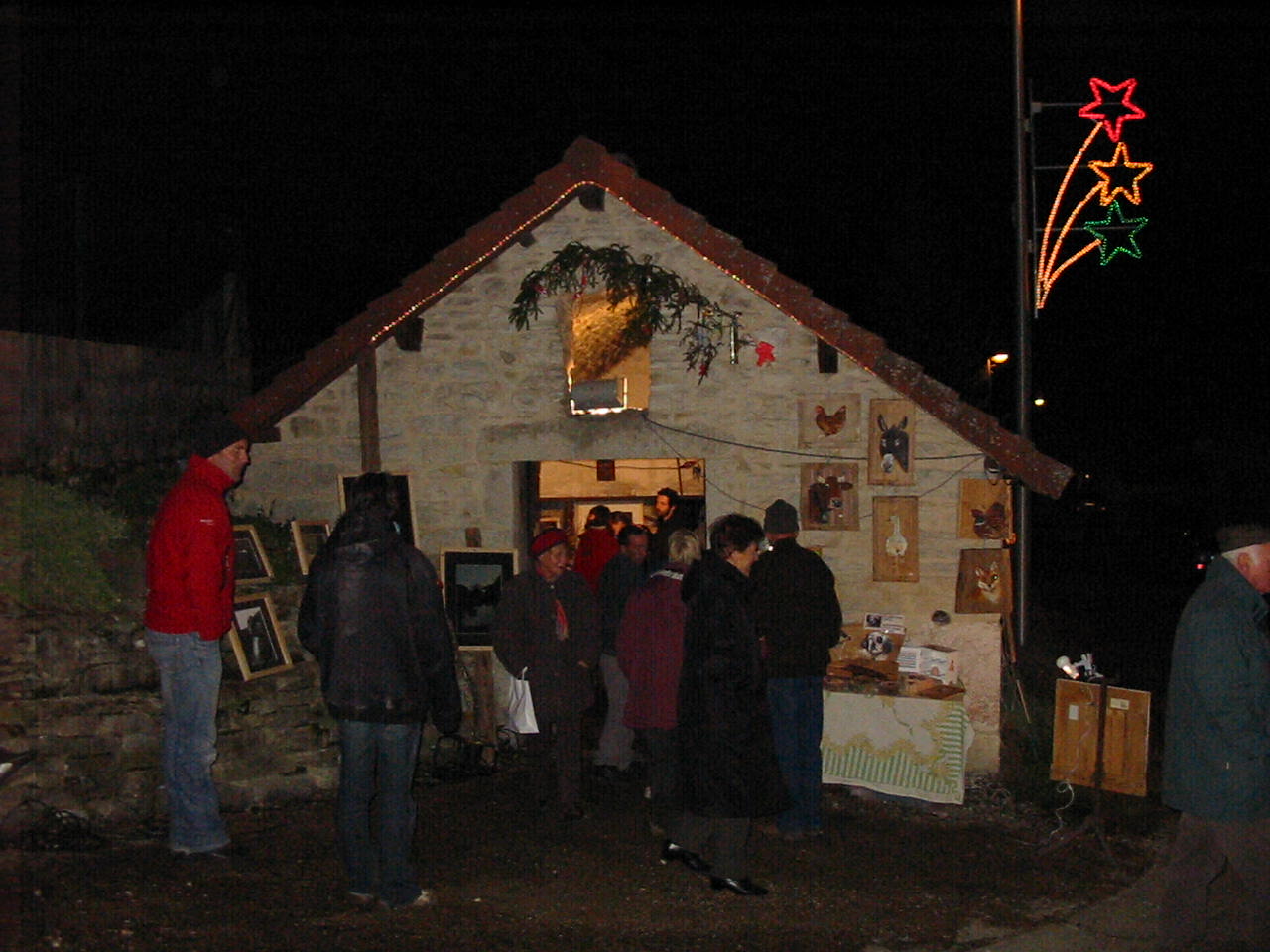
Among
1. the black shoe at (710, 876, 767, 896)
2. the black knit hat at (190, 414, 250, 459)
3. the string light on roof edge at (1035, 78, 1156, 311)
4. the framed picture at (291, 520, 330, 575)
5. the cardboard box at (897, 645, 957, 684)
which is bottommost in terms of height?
the black shoe at (710, 876, 767, 896)

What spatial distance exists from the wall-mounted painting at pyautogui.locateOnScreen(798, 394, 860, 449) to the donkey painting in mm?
188

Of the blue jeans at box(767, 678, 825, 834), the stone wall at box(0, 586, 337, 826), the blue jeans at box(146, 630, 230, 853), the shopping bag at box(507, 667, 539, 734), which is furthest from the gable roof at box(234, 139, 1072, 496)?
the blue jeans at box(146, 630, 230, 853)

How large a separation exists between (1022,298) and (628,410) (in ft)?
12.4

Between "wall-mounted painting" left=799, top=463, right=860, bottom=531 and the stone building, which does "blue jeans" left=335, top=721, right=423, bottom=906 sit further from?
"wall-mounted painting" left=799, top=463, right=860, bottom=531

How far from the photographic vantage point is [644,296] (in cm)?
933

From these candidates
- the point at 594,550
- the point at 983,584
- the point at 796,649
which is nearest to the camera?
the point at 796,649

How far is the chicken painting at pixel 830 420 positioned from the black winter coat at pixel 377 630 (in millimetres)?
4359

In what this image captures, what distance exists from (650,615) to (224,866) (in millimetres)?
2590

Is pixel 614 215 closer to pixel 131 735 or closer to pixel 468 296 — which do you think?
pixel 468 296

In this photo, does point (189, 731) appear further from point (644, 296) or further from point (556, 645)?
point (644, 296)

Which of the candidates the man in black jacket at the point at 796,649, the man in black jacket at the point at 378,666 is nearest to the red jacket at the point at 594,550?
the man in black jacket at the point at 796,649

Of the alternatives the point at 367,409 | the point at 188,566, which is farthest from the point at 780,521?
the point at 367,409

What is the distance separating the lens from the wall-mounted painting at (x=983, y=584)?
869 centimetres

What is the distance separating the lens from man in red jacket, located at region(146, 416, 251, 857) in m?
6.07
